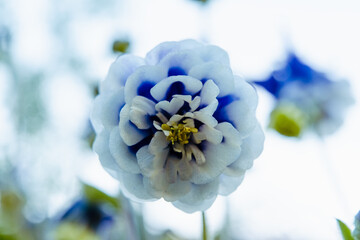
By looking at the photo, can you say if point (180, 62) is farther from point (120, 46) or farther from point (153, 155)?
point (120, 46)

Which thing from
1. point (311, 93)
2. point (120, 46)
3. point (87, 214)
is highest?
point (120, 46)

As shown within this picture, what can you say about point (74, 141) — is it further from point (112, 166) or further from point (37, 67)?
point (112, 166)

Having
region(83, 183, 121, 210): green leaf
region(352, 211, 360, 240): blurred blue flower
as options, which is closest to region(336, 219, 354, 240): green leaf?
region(352, 211, 360, 240): blurred blue flower

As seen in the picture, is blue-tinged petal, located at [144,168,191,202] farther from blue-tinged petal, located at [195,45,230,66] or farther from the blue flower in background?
the blue flower in background

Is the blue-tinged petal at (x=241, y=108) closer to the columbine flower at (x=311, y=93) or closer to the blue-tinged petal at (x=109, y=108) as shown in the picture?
the blue-tinged petal at (x=109, y=108)

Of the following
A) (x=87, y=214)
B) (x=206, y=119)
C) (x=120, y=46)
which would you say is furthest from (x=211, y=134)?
(x=87, y=214)

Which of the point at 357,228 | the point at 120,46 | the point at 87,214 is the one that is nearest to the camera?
the point at 357,228
